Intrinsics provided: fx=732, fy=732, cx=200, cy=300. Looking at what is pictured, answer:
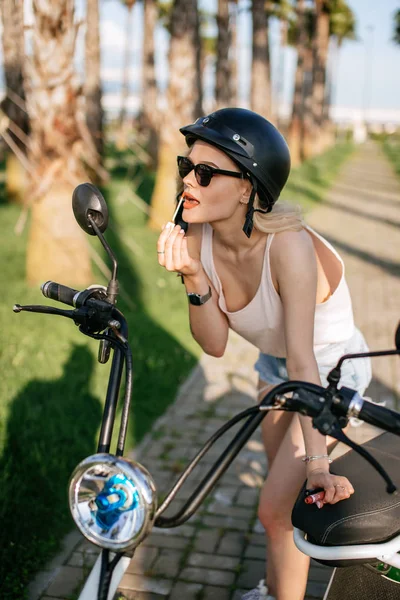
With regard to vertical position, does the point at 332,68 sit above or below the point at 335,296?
below

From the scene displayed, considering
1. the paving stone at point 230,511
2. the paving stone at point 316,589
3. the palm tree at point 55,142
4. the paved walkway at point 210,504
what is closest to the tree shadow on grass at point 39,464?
the paved walkway at point 210,504

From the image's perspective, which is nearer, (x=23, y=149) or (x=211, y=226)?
(x=211, y=226)

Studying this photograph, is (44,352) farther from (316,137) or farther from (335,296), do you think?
(316,137)

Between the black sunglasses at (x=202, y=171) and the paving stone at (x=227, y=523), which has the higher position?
the black sunglasses at (x=202, y=171)

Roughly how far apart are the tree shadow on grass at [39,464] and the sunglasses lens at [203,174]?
7.00 ft

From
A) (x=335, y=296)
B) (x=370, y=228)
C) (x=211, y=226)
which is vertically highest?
(x=211, y=226)

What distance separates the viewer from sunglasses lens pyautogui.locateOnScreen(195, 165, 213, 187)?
254 centimetres

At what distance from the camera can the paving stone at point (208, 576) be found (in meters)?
3.57

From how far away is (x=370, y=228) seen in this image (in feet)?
50.3

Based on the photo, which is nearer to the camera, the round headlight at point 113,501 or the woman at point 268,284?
the round headlight at point 113,501

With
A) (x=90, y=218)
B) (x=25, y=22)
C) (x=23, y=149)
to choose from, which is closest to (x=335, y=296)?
(x=90, y=218)

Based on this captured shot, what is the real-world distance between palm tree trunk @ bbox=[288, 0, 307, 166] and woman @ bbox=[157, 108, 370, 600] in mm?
27319

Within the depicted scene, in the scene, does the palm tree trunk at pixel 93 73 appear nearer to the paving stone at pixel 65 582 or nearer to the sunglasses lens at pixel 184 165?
the paving stone at pixel 65 582

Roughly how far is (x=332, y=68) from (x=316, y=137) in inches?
1227
